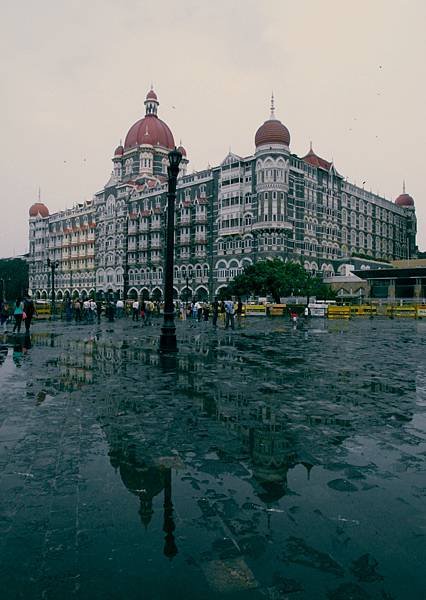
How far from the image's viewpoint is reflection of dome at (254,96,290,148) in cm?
4997

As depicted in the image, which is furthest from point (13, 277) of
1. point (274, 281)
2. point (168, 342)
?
point (168, 342)

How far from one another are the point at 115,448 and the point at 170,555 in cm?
189

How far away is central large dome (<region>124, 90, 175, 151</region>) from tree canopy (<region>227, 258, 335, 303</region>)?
37.6 m

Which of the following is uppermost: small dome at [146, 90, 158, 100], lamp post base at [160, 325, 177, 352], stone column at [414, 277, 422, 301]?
small dome at [146, 90, 158, 100]

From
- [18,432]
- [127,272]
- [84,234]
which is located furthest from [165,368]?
[84,234]

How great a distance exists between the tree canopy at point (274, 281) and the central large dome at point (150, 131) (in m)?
37.6

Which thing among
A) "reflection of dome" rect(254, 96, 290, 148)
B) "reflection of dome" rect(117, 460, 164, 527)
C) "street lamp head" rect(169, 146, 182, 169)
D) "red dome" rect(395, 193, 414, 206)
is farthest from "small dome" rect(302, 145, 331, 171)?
"reflection of dome" rect(117, 460, 164, 527)

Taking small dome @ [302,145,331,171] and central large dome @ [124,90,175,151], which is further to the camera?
central large dome @ [124,90,175,151]

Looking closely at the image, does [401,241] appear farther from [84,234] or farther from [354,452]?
[354,452]

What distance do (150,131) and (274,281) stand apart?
43177mm

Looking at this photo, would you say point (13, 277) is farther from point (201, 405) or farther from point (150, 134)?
point (201, 405)

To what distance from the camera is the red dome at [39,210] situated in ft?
308

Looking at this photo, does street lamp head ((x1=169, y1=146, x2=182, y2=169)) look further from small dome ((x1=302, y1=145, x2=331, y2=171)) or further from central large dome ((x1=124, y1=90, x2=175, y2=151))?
central large dome ((x1=124, y1=90, x2=175, y2=151))

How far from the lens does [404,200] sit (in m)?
84.8
